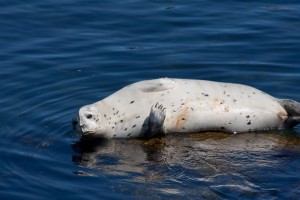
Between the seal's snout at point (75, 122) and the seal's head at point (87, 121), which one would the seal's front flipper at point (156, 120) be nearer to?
the seal's head at point (87, 121)

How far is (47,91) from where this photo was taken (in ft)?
41.2

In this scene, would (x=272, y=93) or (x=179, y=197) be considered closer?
(x=179, y=197)

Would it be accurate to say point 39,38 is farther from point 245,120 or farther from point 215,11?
point 245,120

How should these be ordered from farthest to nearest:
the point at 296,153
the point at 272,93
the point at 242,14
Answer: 1. the point at 242,14
2. the point at 272,93
3. the point at 296,153

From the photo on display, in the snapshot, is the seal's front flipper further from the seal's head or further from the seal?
the seal's head

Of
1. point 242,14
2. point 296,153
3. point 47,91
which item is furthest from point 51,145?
point 242,14

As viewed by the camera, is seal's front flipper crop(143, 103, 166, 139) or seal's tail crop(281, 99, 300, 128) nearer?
seal's front flipper crop(143, 103, 166, 139)

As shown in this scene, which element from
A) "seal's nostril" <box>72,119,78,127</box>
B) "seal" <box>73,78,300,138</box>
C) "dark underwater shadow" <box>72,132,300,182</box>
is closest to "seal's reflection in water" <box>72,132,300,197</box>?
"dark underwater shadow" <box>72,132,300,182</box>

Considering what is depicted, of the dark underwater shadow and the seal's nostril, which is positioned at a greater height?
the seal's nostril

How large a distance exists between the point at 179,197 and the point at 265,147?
5.85 ft

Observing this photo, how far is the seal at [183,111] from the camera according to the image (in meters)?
11.0

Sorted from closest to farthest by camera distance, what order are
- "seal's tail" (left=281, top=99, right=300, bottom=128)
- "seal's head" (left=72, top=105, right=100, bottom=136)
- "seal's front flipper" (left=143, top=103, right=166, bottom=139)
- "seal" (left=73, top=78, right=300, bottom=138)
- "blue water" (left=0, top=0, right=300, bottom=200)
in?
"blue water" (left=0, top=0, right=300, bottom=200) → "seal's front flipper" (left=143, top=103, right=166, bottom=139) → "seal's head" (left=72, top=105, right=100, bottom=136) → "seal" (left=73, top=78, right=300, bottom=138) → "seal's tail" (left=281, top=99, right=300, bottom=128)

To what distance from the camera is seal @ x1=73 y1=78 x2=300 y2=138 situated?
36.1ft

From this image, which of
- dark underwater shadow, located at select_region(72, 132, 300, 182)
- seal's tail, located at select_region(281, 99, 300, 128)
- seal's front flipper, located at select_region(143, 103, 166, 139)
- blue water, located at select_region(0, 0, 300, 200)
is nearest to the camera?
blue water, located at select_region(0, 0, 300, 200)
